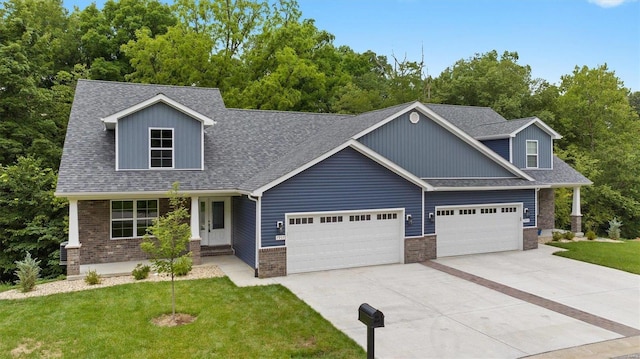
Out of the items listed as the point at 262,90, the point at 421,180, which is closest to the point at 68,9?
the point at 262,90

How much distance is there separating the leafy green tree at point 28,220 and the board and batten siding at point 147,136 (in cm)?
521

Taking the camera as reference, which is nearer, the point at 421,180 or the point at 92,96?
the point at 421,180

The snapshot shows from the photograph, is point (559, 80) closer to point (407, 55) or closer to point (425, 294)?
point (407, 55)

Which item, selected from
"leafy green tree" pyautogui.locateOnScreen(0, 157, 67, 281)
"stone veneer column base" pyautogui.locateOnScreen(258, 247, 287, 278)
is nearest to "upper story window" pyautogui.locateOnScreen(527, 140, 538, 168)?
"stone veneer column base" pyautogui.locateOnScreen(258, 247, 287, 278)

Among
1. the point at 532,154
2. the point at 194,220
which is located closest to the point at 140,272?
the point at 194,220

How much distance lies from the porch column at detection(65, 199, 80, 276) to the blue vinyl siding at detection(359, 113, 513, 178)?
30.8ft

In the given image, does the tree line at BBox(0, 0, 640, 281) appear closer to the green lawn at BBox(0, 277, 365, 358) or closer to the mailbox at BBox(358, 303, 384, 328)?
the green lawn at BBox(0, 277, 365, 358)

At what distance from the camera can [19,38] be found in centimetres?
2234

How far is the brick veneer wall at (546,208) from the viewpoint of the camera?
22.0 meters

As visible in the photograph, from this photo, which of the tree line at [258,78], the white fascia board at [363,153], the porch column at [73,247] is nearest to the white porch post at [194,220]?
the white fascia board at [363,153]

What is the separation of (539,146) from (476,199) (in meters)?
6.57

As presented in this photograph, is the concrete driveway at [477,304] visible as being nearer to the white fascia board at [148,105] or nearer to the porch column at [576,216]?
the white fascia board at [148,105]

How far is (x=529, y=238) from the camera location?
17.2 meters

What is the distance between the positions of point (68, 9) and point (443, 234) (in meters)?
38.4
